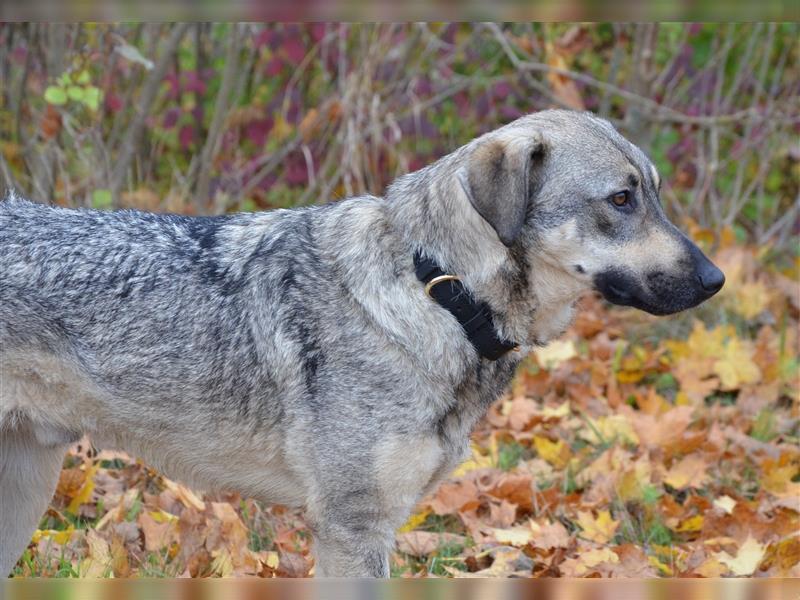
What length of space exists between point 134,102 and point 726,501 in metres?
5.26

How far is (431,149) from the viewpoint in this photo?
8.80 m

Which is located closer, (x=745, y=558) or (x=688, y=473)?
(x=745, y=558)

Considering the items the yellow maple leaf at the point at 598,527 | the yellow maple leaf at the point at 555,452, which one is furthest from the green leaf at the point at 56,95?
the yellow maple leaf at the point at 598,527

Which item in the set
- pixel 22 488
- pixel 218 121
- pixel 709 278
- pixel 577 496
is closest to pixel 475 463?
pixel 577 496

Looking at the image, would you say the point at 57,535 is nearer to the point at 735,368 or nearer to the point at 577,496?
the point at 577,496

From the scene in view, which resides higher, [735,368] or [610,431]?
[610,431]

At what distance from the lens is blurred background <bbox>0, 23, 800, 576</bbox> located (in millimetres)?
4750

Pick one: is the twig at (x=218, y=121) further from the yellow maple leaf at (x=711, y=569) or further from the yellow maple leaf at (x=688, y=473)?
the yellow maple leaf at (x=711, y=569)

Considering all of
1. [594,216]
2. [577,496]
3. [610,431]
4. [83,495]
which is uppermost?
[594,216]

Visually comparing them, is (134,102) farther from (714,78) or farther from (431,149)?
(714,78)

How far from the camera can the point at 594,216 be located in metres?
3.72

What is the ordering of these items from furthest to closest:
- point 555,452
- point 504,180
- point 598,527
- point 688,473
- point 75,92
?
point 75,92
point 555,452
point 688,473
point 598,527
point 504,180

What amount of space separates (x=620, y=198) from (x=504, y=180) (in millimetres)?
408

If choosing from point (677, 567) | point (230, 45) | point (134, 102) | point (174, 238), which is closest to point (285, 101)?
point (230, 45)
